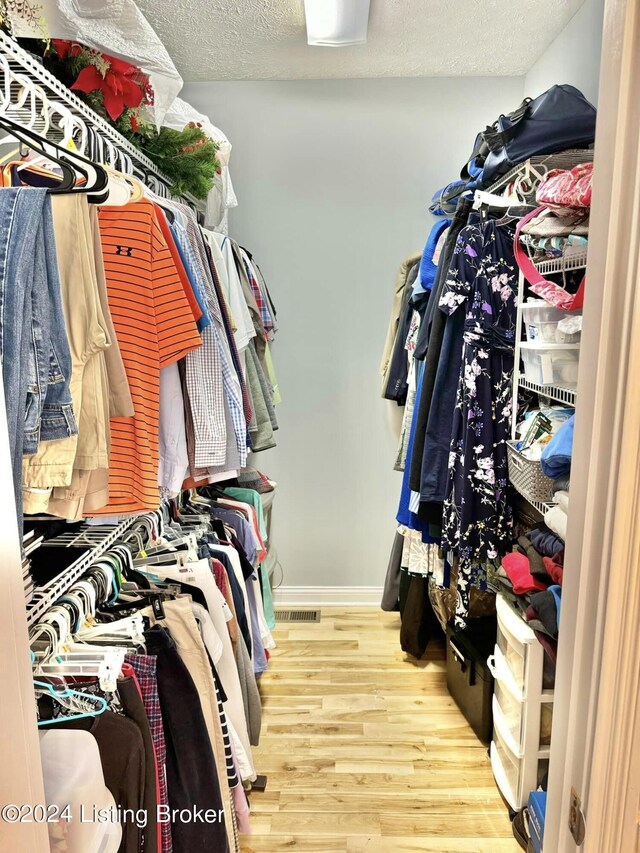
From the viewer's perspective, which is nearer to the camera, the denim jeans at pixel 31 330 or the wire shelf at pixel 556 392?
the denim jeans at pixel 31 330

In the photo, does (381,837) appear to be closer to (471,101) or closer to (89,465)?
(89,465)

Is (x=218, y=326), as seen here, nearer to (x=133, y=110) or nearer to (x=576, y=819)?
(x=133, y=110)

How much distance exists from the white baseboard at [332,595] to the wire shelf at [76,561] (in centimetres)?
178

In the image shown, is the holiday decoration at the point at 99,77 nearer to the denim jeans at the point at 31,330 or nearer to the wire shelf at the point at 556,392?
the denim jeans at the point at 31,330

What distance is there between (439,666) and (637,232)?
8.17ft

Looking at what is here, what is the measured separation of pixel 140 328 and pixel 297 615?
2331 millimetres

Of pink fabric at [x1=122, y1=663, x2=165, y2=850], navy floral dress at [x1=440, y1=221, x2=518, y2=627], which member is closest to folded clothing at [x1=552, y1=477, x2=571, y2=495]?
navy floral dress at [x1=440, y1=221, x2=518, y2=627]

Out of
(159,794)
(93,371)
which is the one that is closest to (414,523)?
(159,794)

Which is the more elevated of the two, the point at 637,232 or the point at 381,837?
the point at 637,232

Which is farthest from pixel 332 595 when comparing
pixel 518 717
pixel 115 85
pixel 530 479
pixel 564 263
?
pixel 115 85

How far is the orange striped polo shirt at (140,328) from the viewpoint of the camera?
4.19 ft

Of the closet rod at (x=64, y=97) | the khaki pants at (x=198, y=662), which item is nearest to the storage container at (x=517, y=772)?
the khaki pants at (x=198, y=662)

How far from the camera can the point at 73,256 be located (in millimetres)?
1062

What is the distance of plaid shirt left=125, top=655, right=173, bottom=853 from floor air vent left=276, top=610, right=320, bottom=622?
6.66 ft
